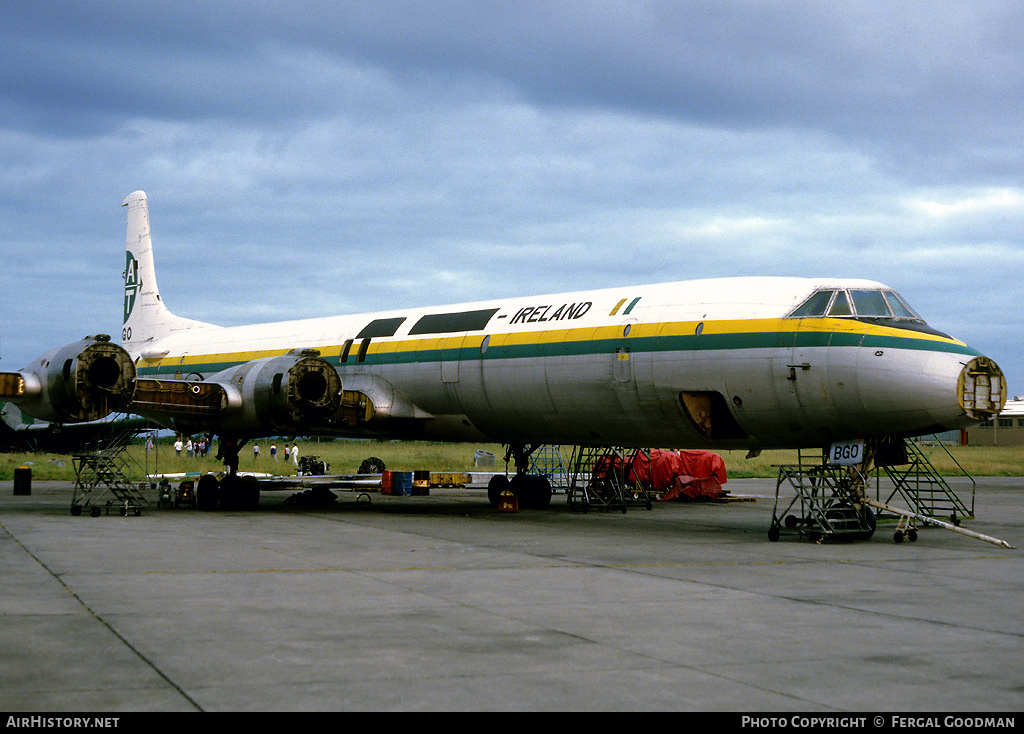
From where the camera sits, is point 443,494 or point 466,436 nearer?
point 466,436

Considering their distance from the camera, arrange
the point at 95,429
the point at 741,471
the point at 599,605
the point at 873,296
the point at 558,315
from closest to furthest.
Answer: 1. the point at 599,605
2. the point at 873,296
3. the point at 558,315
4. the point at 95,429
5. the point at 741,471

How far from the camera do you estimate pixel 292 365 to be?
826 inches

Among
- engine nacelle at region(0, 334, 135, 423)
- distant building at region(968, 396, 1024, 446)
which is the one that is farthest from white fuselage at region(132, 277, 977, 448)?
distant building at region(968, 396, 1024, 446)

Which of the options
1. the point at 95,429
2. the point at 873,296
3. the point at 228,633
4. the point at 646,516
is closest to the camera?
the point at 228,633

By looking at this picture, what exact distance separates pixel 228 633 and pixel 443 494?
23994mm

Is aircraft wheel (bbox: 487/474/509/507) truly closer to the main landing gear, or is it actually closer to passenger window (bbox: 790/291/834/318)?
the main landing gear

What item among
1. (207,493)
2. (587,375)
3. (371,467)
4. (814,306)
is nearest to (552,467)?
(371,467)

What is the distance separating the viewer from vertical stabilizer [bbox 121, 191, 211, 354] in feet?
99.8

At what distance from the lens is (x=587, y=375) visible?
18328mm

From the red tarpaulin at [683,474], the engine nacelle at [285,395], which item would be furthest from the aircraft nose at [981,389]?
the red tarpaulin at [683,474]

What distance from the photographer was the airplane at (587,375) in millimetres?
15117

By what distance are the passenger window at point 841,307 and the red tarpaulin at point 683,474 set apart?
13.1m
